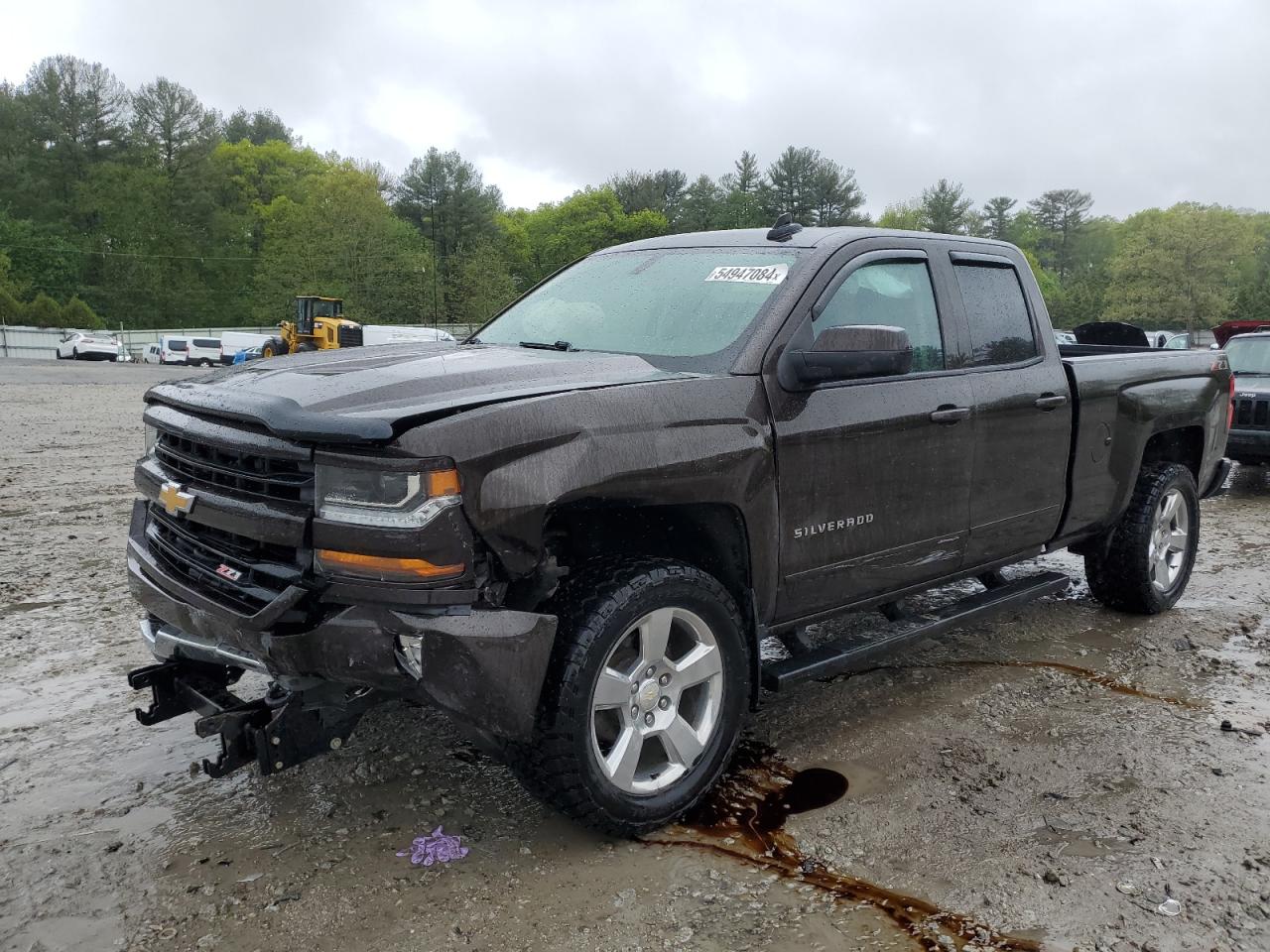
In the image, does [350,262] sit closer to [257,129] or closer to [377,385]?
[257,129]

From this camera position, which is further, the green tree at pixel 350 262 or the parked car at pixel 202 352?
the green tree at pixel 350 262

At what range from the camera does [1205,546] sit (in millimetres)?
7758

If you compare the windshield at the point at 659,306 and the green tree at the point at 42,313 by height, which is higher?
the windshield at the point at 659,306

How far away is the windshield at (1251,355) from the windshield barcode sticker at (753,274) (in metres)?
9.34

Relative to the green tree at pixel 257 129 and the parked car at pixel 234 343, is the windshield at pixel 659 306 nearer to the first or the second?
the parked car at pixel 234 343

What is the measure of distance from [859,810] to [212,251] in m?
88.6

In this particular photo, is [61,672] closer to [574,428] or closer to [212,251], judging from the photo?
[574,428]

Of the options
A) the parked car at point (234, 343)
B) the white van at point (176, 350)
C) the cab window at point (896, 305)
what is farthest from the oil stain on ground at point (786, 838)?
the white van at point (176, 350)

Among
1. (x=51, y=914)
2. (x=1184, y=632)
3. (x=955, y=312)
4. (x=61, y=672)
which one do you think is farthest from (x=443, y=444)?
(x=1184, y=632)

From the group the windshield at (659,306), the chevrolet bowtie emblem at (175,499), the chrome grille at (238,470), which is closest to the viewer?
the chrome grille at (238,470)

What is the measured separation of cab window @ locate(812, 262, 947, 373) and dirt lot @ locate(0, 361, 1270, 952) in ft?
4.87

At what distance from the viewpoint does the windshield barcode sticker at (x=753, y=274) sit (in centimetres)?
385

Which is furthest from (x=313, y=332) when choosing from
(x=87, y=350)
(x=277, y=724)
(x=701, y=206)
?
(x=701, y=206)

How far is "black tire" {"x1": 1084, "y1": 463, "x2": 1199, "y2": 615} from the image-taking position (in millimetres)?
5520
